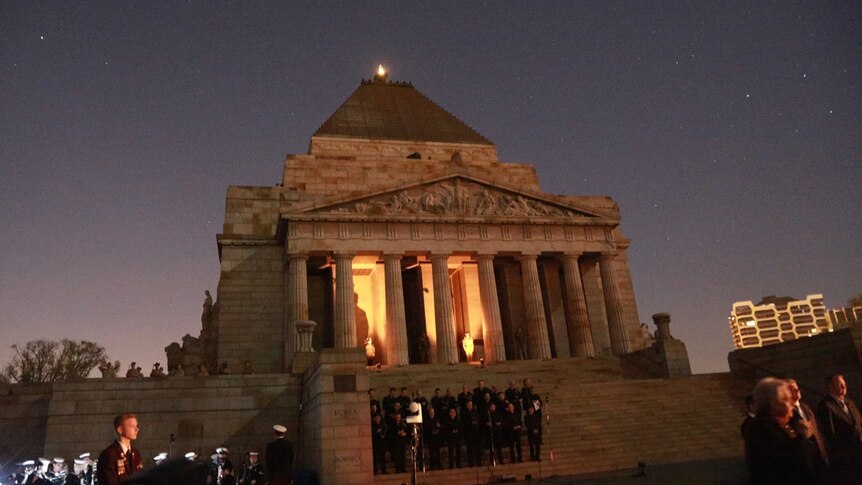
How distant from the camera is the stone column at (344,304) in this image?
91.6ft

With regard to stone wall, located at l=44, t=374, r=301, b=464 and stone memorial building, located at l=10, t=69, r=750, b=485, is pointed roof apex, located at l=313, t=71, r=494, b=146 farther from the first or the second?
stone wall, located at l=44, t=374, r=301, b=464

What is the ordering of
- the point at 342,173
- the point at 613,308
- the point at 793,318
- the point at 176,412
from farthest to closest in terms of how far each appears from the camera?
1. the point at 793,318
2. the point at 342,173
3. the point at 613,308
4. the point at 176,412

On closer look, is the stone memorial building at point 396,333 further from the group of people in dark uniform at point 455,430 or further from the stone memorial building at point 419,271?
the group of people in dark uniform at point 455,430

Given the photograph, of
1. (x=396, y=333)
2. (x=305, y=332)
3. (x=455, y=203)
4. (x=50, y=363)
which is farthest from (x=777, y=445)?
(x=50, y=363)

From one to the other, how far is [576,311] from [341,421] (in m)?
19.1

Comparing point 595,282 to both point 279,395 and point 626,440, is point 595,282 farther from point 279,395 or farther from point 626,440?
point 279,395

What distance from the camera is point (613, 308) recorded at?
32094 millimetres

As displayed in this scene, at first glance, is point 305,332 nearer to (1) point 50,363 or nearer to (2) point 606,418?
(2) point 606,418

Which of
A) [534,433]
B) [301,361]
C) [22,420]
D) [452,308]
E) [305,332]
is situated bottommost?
[534,433]

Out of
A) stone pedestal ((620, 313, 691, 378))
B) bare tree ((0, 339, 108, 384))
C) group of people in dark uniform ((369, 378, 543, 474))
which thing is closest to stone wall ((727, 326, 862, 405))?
stone pedestal ((620, 313, 691, 378))

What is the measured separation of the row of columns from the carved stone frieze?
7.28 ft

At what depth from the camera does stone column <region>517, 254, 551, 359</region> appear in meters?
30.1

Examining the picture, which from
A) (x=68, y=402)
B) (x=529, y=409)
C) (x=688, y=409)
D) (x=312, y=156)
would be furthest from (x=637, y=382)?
(x=312, y=156)

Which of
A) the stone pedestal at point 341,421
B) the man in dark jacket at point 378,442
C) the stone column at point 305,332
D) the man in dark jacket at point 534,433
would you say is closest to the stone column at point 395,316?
the stone column at point 305,332
